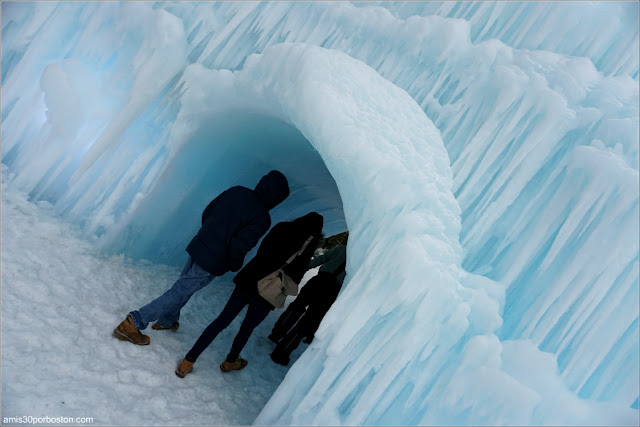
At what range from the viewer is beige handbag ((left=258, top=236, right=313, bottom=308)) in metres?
3.33

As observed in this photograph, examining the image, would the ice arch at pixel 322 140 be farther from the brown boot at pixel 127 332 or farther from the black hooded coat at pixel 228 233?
the brown boot at pixel 127 332

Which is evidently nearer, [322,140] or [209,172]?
[322,140]

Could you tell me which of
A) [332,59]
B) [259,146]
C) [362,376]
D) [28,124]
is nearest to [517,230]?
[362,376]

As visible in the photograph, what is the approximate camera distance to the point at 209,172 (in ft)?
16.9

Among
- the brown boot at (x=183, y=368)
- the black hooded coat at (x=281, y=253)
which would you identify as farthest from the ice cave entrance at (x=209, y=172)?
the brown boot at (x=183, y=368)

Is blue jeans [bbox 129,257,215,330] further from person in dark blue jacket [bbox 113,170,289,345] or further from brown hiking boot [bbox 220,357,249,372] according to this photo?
brown hiking boot [bbox 220,357,249,372]

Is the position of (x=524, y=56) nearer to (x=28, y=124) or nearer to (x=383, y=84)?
(x=383, y=84)

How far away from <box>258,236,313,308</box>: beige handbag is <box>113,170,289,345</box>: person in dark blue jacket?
0.24 metres

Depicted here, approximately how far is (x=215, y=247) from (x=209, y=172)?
2014 millimetres

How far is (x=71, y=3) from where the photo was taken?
530 centimetres

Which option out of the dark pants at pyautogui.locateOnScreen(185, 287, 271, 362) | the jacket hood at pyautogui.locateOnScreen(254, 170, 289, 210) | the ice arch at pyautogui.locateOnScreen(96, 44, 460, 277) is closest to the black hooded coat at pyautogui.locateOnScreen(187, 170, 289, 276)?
the jacket hood at pyautogui.locateOnScreen(254, 170, 289, 210)

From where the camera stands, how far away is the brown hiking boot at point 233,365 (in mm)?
3746

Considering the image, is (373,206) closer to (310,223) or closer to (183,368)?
(310,223)

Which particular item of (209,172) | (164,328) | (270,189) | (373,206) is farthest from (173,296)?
(209,172)
